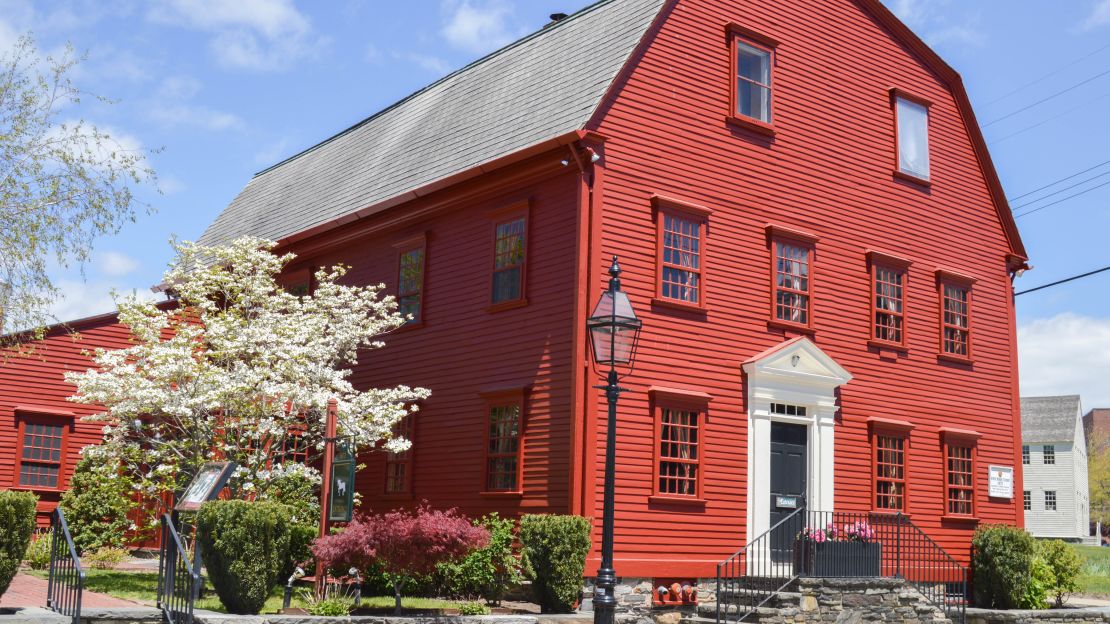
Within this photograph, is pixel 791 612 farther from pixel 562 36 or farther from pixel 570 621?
pixel 562 36

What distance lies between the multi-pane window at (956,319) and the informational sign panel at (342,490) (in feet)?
42.1

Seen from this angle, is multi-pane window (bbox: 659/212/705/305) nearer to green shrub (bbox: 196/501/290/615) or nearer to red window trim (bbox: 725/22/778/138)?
red window trim (bbox: 725/22/778/138)

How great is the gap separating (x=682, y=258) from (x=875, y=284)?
15.4 ft

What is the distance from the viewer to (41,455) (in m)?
23.5

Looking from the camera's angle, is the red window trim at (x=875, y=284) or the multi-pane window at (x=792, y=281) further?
the red window trim at (x=875, y=284)

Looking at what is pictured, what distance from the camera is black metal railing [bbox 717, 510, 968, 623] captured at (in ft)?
53.9

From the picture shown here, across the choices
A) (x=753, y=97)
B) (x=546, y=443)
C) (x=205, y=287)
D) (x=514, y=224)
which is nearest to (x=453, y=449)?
(x=546, y=443)

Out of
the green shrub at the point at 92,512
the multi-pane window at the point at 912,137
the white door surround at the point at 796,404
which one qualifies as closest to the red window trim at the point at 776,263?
the white door surround at the point at 796,404

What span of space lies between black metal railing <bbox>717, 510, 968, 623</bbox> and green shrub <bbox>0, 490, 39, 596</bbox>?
28.2ft

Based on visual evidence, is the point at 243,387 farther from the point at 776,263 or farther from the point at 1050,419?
the point at 1050,419

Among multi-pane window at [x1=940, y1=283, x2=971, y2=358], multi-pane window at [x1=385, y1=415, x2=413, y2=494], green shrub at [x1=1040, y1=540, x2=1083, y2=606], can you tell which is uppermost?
multi-pane window at [x1=940, y1=283, x2=971, y2=358]

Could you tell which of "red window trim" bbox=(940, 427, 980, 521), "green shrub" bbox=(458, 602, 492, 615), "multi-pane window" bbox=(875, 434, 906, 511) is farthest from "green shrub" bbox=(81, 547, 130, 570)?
"red window trim" bbox=(940, 427, 980, 521)

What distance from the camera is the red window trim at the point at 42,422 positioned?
23109mm

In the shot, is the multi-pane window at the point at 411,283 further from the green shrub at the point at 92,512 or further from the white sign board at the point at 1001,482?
the white sign board at the point at 1001,482
